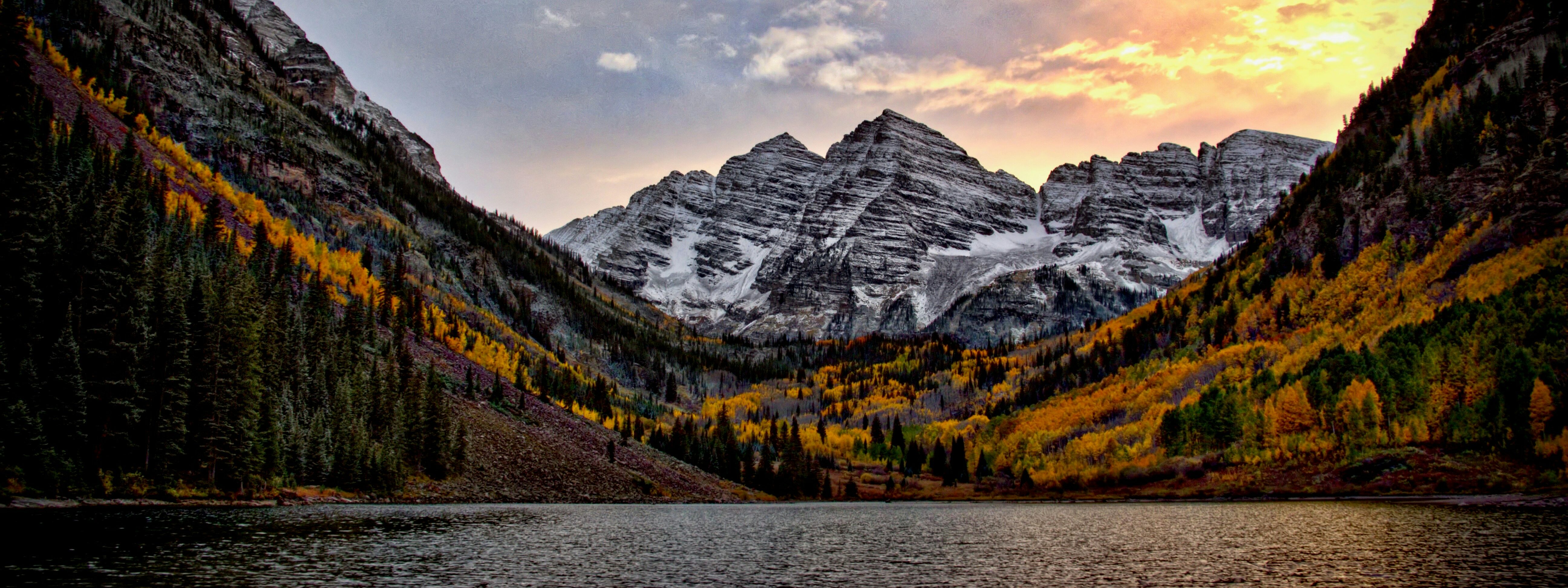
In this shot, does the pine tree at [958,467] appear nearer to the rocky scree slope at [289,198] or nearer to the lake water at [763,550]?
the rocky scree slope at [289,198]

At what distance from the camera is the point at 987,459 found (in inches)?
7013

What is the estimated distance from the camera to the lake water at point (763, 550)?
3306 centimetres

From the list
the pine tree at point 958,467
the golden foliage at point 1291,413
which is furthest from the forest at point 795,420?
the pine tree at point 958,467

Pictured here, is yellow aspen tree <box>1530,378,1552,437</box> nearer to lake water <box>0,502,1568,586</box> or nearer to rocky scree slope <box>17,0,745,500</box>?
lake water <box>0,502,1568,586</box>

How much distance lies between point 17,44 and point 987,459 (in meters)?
160

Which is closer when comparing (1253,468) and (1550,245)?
(1550,245)

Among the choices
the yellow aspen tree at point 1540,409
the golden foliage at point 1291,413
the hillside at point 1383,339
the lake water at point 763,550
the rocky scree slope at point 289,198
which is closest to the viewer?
the lake water at point 763,550

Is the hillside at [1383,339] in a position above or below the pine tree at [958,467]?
above

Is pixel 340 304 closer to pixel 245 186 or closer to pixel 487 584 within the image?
pixel 245 186

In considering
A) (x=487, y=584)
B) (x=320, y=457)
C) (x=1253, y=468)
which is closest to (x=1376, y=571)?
(x=487, y=584)

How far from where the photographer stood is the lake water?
3306 cm

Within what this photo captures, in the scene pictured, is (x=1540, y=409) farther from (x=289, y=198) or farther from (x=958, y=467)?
(x=289, y=198)

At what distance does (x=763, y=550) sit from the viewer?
49188 millimetres

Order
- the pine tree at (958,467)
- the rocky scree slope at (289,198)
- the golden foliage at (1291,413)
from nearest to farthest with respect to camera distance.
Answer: the rocky scree slope at (289,198), the golden foliage at (1291,413), the pine tree at (958,467)
